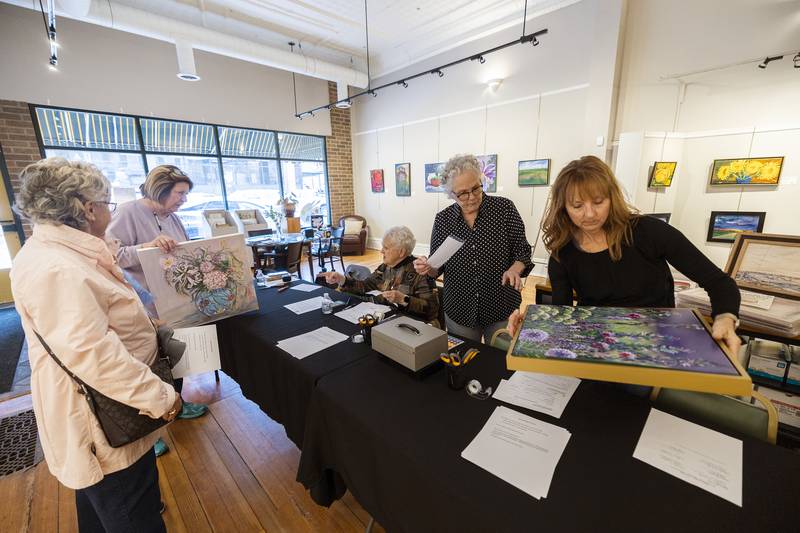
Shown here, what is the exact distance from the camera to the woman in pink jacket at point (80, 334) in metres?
0.89

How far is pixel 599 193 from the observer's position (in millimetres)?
1148

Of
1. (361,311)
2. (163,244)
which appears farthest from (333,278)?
(163,244)

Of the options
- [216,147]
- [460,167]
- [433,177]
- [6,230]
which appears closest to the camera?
[460,167]

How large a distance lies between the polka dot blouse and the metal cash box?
22.6 inches

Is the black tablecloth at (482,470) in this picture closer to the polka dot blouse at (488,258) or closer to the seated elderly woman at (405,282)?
the polka dot blouse at (488,258)

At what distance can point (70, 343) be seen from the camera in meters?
0.88

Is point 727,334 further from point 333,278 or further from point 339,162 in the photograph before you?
point 339,162

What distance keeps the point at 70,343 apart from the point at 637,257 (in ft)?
5.79

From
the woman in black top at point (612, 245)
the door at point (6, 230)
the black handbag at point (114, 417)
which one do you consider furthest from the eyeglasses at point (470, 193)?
the door at point (6, 230)

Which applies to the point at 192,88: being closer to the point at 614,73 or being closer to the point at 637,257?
the point at 614,73

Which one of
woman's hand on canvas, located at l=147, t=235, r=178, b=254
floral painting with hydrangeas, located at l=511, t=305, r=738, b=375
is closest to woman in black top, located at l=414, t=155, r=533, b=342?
floral painting with hydrangeas, located at l=511, t=305, r=738, b=375

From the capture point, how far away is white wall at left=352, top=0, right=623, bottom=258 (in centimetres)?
473

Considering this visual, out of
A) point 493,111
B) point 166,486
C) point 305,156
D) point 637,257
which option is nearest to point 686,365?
point 637,257

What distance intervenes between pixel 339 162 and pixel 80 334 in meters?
8.20
